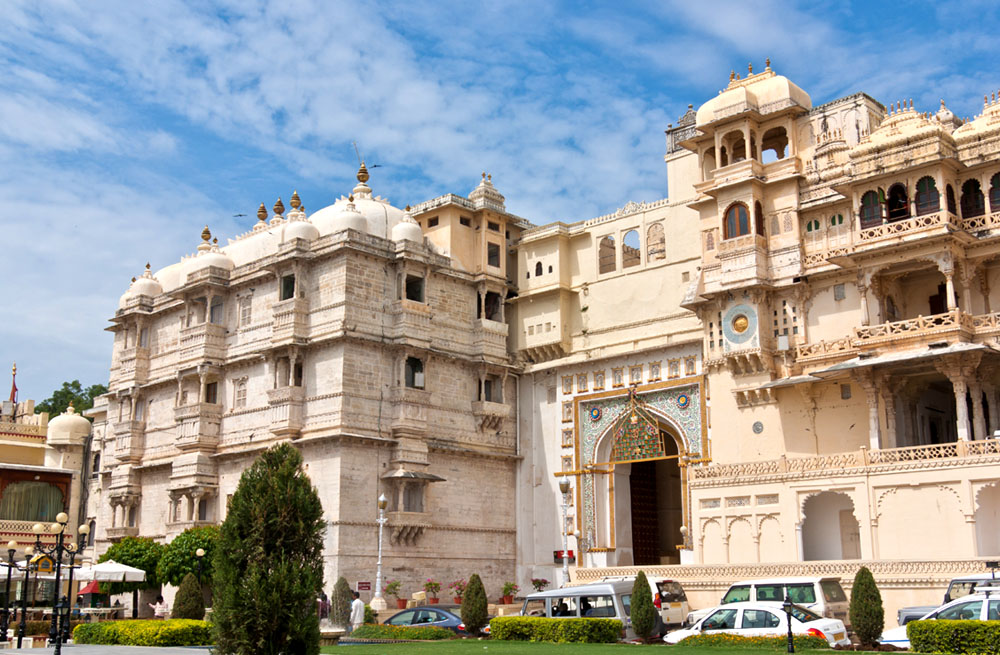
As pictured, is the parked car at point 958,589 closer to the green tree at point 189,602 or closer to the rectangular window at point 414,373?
the green tree at point 189,602

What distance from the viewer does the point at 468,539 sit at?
126 ft

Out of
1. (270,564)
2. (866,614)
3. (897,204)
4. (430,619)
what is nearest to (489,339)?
(430,619)

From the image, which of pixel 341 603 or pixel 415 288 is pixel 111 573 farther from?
pixel 415 288

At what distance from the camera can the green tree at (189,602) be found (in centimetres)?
2623

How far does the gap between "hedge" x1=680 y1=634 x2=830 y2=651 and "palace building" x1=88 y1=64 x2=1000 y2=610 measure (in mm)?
7429

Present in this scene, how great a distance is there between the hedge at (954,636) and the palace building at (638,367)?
788 cm

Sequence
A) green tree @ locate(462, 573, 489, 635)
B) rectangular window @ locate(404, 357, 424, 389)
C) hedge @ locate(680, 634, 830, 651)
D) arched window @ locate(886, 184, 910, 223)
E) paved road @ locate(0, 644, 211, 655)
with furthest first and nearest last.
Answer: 1. rectangular window @ locate(404, 357, 424, 389)
2. arched window @ locate(886, 184, 910, 223)
3. green tree @ locate(462, 573, 489, 635)
4. paved road @ locate(0, 644, 211, 655)
5. hedge @ locate(680, 634, 830, 651)

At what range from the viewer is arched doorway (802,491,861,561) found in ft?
96.8

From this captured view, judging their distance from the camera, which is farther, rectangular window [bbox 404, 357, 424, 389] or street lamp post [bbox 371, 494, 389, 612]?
rectangular window [bbox 404, 357, 424, 389]

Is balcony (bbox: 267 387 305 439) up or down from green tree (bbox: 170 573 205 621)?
up

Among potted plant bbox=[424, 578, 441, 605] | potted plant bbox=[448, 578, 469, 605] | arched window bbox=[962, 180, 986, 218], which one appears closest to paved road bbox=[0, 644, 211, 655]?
potted plant bbox=[424, 578, 441, 605]

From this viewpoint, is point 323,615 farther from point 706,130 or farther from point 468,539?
point 706,130

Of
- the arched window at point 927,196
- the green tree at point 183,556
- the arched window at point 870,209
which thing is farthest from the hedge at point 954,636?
the green tree at point 183,556

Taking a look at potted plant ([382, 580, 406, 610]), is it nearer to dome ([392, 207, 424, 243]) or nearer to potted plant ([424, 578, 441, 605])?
potted plant ([424, 578, 441, 605])
